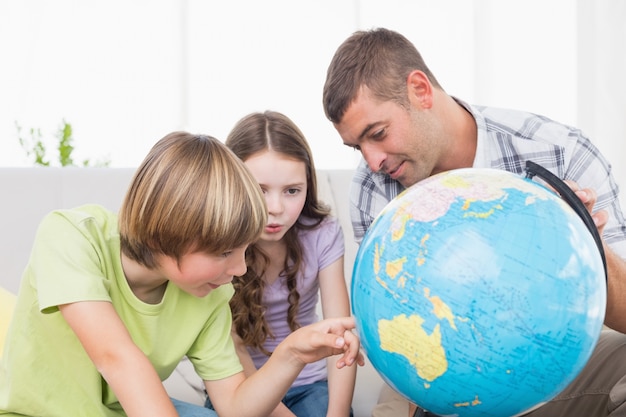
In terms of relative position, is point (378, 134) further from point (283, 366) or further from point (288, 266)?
point (283, 366)

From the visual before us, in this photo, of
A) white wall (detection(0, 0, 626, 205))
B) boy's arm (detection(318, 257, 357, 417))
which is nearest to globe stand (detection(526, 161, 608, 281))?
boy's arm (detection(318, 257, 357, 417))

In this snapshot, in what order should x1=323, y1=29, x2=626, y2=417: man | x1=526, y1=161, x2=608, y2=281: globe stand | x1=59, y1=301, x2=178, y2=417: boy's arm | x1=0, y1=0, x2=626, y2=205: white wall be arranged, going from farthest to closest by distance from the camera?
x1=0, y1=0, x2=626, y2=205: white wall
x1=323, y1=29, x2=626, y2=417: man
x1=59, y1=301, x2=178, y2=417: boy's arm
x1=526, y1=161, x2=608, y2=281: globe stand

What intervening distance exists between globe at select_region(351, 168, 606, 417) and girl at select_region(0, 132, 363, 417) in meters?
0.33

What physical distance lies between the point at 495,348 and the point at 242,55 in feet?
11.9

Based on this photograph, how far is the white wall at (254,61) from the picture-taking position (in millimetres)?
4277

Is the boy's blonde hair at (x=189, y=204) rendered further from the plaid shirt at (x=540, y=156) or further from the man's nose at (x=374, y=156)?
the plaid shirt at (x=540, y=156)

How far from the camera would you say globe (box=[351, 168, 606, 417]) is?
45.1 inches

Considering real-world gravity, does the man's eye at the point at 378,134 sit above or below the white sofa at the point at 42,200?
above

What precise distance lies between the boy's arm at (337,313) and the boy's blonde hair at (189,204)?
712 millimetres

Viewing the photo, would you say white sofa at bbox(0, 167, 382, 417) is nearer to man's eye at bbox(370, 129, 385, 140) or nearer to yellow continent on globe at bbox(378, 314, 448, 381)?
man's eye at bbox(370, 129, 385, 140)

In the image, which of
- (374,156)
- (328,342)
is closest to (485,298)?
(328,342)

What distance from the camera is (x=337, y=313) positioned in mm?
2270

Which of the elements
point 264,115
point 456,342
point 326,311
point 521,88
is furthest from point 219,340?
→ point 521,88

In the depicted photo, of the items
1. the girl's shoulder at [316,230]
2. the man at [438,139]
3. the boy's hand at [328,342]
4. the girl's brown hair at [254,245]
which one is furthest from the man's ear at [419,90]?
the boy's hand at [328,342]
